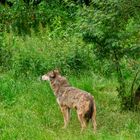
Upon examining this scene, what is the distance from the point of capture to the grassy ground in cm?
871

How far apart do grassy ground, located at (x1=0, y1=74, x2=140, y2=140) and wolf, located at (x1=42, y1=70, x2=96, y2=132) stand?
8.4 inches

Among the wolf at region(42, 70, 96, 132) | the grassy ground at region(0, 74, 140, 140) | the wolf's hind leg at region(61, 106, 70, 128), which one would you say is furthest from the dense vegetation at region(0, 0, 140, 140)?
the wolf at region(42, 70, 96, 132)

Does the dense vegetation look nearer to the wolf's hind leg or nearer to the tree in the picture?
the tree

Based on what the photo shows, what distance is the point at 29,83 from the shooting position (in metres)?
11.8

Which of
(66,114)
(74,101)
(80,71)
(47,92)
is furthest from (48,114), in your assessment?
(80,71)

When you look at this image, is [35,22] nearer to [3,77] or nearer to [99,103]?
[3,77]

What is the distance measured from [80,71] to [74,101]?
3.83 meters

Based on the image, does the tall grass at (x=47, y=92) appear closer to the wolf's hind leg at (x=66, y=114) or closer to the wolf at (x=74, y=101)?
the wolf's hind leg at (x=66, y=114)

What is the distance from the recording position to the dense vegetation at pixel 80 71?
9266mm

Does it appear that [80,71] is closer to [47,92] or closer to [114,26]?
[47,92]

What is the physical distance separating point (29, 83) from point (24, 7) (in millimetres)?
6364

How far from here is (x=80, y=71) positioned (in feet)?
42.4

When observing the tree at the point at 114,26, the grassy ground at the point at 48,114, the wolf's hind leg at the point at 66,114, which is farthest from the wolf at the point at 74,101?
the tree at the point at 114,26

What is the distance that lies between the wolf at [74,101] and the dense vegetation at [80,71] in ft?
0.74
